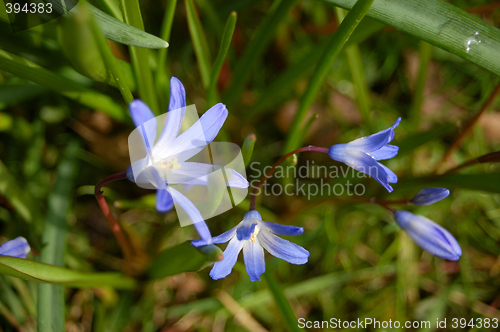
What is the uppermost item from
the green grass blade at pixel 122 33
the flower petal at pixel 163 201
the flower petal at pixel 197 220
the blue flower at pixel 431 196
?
the green grass blade at pixel 122 33

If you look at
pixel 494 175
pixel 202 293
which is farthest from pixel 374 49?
pixel 202 293

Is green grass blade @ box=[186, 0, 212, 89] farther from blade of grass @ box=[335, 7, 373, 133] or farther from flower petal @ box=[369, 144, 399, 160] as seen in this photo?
flower petal @ box=[369, 144, 399, 160]

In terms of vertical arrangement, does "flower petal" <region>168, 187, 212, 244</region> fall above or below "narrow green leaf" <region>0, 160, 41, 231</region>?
above

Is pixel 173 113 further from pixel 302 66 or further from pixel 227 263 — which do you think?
pixel 302 66

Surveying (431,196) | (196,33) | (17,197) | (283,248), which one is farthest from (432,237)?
(17,197)

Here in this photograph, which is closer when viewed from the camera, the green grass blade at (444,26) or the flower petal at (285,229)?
the flower petal at (285,229)

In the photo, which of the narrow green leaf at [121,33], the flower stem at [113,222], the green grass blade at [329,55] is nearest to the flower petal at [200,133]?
the flower stem at [113,222]

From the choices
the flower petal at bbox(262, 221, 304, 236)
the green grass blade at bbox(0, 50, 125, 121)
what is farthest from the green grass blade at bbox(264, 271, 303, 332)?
the green grass blade at bbox(0, 50, 125, 121)

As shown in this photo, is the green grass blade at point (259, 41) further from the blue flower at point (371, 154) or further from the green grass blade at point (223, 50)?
the blue flower at point (371, 154)
